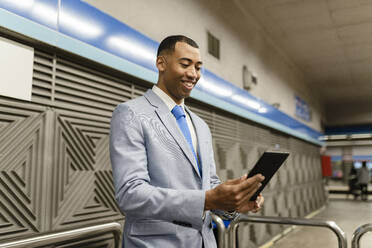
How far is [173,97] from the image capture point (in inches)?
57.2

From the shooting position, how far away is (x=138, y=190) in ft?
3.50

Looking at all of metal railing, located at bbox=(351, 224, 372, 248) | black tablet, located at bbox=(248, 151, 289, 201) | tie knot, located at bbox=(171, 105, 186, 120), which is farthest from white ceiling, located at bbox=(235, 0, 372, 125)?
black tablet, located at bbox=(248, 151, 289, 201)

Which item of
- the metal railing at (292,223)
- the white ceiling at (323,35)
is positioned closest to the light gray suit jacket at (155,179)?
the metal railing at (292,223)

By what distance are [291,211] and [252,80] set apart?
3344mm

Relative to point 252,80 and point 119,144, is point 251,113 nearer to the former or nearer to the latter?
point 252,80

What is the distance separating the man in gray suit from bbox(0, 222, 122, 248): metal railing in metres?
0.38

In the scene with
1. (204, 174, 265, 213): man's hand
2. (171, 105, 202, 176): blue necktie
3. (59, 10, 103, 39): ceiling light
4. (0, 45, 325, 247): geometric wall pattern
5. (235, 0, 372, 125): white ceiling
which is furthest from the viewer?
(235, 0, 372, 125): white ceiling

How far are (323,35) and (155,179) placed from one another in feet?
21.5

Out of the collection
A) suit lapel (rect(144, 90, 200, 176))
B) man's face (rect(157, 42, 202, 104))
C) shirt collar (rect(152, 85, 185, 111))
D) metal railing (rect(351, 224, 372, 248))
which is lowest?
metal railing (rect(351, 224, 372, 248))

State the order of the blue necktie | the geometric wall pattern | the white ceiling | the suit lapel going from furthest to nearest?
the white ceiling → the geometric wall pattern → the blue necktie → the suit lapel

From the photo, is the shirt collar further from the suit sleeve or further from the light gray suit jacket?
the suit sleeve

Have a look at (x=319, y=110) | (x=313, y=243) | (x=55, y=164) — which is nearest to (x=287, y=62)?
(x=313, y=243)

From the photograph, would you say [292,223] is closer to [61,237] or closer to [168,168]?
[168,168]

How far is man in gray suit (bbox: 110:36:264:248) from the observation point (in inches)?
41.2
